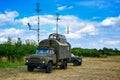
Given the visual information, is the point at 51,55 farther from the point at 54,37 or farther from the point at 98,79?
the point at 98,79

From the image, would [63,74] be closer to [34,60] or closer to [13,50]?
[34,60]

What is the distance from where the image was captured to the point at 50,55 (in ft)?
95.6

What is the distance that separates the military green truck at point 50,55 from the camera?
91.4ft

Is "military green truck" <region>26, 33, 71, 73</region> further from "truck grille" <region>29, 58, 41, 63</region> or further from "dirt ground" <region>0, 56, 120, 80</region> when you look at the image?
"dirt ground" <region>0, 56, 120, 80</region>

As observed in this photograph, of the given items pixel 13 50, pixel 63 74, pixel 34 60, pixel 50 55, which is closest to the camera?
pixel 63 74

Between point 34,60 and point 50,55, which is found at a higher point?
point 50,55

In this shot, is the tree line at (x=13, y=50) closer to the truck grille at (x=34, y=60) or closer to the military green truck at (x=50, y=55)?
the military green truck at (x=50, y=55)

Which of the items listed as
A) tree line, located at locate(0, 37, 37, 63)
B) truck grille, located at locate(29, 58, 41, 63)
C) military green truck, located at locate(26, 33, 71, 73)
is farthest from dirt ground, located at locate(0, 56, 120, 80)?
tree line, located at locate(0, 37, 37, 63)

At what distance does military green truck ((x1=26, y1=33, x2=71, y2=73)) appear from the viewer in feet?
91.4

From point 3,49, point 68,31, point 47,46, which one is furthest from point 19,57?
point 47,46

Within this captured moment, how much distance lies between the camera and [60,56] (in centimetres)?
3125

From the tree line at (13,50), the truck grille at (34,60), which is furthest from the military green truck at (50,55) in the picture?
the tree line at (13,50)

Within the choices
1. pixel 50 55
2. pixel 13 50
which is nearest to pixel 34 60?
pixel 50 55

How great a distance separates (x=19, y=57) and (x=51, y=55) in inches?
619
